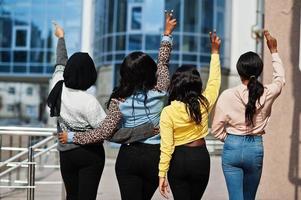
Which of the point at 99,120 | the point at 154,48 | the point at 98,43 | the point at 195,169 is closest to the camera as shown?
the point at 195,169

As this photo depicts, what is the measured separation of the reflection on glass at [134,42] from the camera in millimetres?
27470

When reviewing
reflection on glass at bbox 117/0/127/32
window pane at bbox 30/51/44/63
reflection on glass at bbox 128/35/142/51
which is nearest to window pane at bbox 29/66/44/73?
window pane at bbox 30/51/44/63

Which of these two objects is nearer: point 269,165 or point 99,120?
point 99,120

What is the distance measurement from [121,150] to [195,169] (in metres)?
0.60

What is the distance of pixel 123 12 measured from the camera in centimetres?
2817

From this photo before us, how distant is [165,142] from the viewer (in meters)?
3.71

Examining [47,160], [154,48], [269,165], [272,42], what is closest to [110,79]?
[154,48]

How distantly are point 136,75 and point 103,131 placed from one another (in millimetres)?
499

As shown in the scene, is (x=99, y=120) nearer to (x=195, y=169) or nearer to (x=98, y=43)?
(x=195, y=169)

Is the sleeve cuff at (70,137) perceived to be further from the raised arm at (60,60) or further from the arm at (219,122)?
the arm at (219,122)

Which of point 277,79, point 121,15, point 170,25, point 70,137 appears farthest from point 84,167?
point 121,15

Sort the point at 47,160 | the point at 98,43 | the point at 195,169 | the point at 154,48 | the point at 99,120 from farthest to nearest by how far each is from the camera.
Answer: the point at 98,43 → the point at 154,48 → the point at 47,160 → the point at 99,120 → the point at 195,169

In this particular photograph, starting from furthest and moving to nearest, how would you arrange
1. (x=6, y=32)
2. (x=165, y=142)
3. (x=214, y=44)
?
(x=6, y=32), (x=214, y=44), (x=165, y=142)

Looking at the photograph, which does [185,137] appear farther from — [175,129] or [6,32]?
[6,32]
